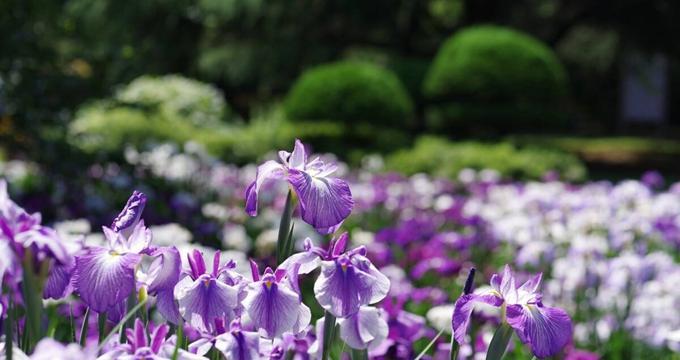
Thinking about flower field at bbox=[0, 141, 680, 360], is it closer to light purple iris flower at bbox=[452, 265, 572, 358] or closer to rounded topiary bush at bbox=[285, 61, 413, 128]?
light purple iris flower at bbox=[452, 265, 572, 358]

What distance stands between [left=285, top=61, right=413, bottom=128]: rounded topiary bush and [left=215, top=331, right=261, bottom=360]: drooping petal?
11.4 meters

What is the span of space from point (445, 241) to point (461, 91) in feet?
30.0

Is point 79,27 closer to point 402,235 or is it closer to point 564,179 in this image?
point 402,235

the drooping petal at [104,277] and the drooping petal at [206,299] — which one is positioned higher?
the drooping petal at [104,277]

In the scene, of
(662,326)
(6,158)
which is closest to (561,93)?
(6,158)

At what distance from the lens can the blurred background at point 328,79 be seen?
6.17 metres

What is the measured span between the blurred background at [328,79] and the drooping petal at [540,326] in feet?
16.5

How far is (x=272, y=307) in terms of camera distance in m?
1.23

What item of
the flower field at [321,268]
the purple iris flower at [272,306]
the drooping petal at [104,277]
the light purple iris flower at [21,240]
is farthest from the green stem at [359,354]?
the light purple iris flower at [21,240]

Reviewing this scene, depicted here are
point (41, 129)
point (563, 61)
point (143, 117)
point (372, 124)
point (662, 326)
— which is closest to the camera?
point (662, 326)

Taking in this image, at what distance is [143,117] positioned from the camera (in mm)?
11742

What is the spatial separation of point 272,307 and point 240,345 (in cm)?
8

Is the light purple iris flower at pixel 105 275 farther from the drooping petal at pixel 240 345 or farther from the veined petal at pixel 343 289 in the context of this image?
the veined petal at pixel 343 289

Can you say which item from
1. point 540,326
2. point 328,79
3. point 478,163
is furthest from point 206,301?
point 328,79
